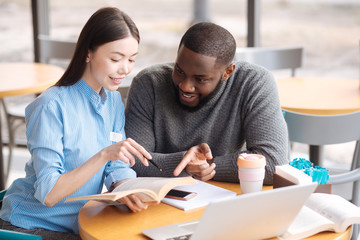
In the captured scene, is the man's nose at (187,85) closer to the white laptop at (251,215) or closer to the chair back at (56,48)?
the white laptop at (251,215)

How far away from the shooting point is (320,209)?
1.53 m

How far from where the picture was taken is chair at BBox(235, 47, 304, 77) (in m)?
3.54

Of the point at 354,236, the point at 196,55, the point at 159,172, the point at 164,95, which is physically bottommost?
the point at 354,236

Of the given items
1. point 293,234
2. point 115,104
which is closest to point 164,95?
point 115,104

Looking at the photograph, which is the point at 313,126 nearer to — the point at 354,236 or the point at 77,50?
the point at 354,236

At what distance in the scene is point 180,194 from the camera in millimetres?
1719

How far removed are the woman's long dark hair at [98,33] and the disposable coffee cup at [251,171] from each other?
1.79ft

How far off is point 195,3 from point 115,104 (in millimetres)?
3415

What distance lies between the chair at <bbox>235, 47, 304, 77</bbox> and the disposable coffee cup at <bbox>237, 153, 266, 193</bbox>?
6.28 feet

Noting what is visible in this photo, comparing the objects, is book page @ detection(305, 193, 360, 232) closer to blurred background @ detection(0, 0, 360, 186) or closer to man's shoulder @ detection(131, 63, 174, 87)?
man's shoulder @ detection(131, 63, 174, 87)

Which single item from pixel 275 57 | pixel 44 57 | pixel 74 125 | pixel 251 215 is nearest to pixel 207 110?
pixel 74 125

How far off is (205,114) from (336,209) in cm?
72

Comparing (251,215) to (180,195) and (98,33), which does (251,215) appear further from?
(98,33)

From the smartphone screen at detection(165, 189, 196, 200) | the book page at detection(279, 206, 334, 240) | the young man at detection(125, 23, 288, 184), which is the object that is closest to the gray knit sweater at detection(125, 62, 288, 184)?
the young man at detection(125, 23, 288, 184)
